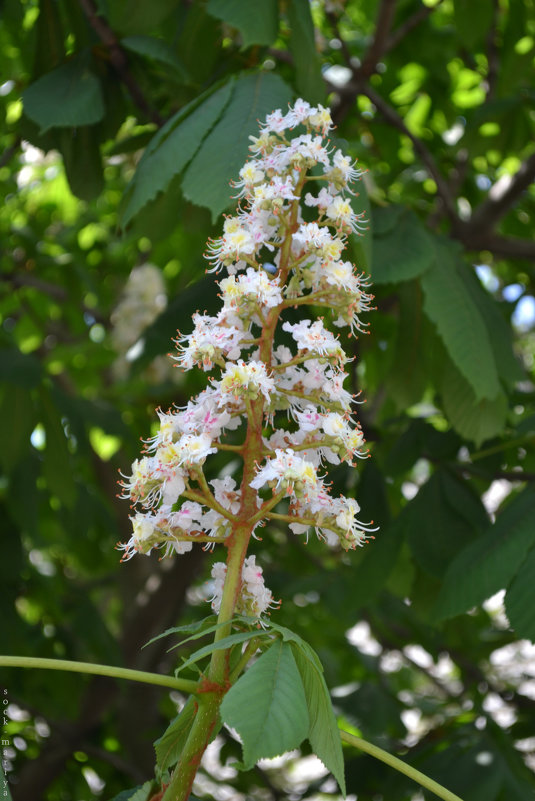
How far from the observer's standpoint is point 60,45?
2.21 m

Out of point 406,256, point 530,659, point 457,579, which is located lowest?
point 530,659

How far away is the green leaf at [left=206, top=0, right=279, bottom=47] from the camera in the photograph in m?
1.68

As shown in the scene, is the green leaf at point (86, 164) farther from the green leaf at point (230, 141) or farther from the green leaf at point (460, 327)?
the green leaf at point (460, 327)

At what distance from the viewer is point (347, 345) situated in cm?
173

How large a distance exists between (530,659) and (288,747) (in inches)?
186

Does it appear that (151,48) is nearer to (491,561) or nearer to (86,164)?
(86,164)

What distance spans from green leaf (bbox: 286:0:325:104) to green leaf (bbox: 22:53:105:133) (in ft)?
1.40

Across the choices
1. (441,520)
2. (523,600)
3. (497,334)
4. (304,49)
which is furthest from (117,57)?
(523,600)


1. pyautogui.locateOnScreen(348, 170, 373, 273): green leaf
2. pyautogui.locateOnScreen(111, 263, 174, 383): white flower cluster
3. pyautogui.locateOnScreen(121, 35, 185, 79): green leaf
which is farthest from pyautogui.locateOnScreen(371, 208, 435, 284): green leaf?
pyautogui.locateOnScreen(111, 263, 174, 383): white flower cluster

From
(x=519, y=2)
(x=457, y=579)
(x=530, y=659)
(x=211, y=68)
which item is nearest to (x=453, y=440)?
(x=457, y=579)

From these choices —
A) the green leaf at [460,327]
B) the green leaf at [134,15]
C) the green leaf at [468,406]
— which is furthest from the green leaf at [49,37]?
the green leaf at [468,406]

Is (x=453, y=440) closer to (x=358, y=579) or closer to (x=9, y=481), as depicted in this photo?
(x=358, y=579)

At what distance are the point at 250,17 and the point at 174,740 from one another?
50.5 inches

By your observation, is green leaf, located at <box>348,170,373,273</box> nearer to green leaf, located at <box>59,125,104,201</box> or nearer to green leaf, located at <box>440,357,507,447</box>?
green leaf, located at <box>440,357,507,447</box>
